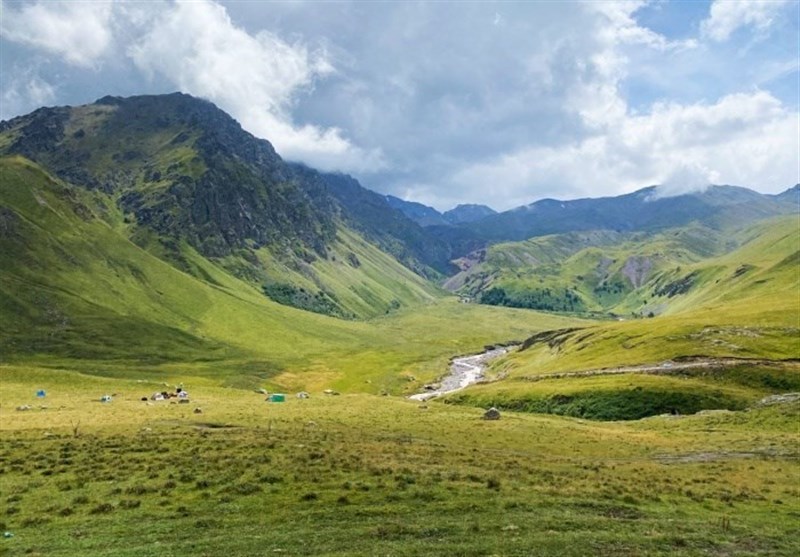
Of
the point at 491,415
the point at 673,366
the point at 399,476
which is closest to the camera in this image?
the point at 399,476

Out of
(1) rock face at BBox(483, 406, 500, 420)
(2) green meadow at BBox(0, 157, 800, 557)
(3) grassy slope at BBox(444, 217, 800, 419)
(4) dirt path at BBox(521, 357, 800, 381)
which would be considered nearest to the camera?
(2) green meadow at BBox(0, 157, 800, 557)

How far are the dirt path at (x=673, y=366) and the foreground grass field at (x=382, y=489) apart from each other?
41.6 m

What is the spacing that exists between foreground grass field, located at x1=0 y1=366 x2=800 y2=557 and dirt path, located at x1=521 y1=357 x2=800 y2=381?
41561 millimetres

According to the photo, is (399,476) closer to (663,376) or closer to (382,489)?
(382,489)

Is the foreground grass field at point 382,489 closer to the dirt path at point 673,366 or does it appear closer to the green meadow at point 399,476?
the green meadow at point 399,476

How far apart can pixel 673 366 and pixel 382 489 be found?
100552 millimetres

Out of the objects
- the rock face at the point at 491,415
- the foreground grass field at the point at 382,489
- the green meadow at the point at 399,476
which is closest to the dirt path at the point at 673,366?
the green meadow at the point at 399,476

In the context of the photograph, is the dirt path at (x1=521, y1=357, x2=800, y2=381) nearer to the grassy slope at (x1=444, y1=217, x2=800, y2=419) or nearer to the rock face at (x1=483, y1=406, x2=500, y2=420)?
the grassy slope at (x1=444, y1=217, x2=800, y2=419)

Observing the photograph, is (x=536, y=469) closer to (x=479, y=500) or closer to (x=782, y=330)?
(x=479, y=500)

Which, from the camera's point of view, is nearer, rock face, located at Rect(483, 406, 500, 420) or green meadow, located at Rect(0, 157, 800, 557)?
green meadow, located at Rect(0, 157, 800, 557)

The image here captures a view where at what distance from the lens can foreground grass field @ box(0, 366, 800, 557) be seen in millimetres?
25922

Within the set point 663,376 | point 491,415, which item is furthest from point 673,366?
point 491,415

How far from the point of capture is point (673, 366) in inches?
4614

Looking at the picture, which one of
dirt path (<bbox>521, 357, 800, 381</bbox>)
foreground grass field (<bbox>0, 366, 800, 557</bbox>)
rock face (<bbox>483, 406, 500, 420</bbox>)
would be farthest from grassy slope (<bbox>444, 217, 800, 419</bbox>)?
foreground grass field (<bbox>0, 366, 800, 557</bbox>)
